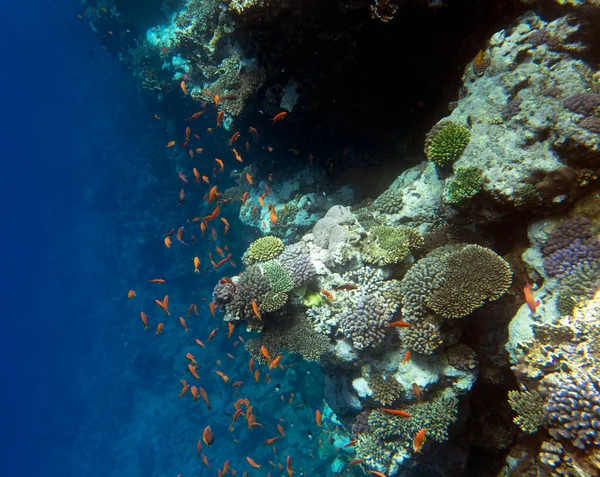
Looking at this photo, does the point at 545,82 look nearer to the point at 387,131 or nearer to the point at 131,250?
the point at 387,131

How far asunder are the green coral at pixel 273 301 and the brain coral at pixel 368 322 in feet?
4.11

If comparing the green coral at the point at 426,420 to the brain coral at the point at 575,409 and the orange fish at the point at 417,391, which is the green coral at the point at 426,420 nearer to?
the orange fish at the point at 417,391

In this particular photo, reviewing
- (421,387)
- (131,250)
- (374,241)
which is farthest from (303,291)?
(131,250)

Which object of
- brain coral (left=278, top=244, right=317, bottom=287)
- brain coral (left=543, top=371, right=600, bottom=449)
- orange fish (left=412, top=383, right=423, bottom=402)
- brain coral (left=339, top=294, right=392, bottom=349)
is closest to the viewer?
brain coral (left=543, top=371, right=600, bottom=449)

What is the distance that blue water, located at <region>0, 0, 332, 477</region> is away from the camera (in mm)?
19047

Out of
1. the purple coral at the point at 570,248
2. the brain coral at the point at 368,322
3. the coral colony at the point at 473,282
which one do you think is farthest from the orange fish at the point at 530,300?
the brain coral at the point at 368,322

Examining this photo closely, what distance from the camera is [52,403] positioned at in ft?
99.6

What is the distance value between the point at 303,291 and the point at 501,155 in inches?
158

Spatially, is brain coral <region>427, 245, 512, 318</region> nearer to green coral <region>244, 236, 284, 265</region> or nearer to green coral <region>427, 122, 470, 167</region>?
green coral <region>427, 122, 470, 167</region>

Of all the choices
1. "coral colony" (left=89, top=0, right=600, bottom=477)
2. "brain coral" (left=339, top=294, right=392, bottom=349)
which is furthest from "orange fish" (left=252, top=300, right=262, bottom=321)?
"brain coral" (left=339, top=294, right=392, bottom=349)

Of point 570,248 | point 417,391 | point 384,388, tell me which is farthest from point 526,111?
point 384,388

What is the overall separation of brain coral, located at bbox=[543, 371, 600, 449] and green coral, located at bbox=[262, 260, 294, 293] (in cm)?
391

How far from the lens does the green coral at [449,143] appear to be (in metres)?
5.23

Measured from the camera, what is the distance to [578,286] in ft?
12.6
